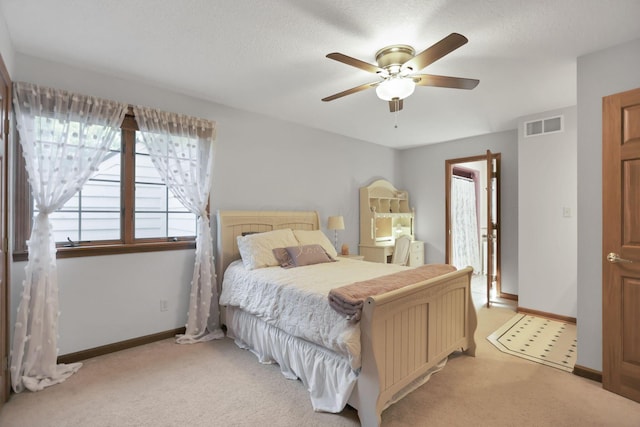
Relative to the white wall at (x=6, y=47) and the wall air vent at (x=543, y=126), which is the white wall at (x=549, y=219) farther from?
the white wall at (x=6, y=47)

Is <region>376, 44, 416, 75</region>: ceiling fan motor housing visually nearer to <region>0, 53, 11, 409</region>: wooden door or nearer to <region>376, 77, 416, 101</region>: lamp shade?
<region>376, 77, 416, 101</region>: lamp shade

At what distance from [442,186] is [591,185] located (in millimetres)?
2942

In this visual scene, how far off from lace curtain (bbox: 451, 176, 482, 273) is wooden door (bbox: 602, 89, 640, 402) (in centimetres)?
395

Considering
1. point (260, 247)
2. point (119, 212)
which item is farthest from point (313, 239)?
point (119, 212)

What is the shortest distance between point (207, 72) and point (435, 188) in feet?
13.5

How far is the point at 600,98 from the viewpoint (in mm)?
2361

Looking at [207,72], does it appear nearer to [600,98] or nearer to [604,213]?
[600,98]

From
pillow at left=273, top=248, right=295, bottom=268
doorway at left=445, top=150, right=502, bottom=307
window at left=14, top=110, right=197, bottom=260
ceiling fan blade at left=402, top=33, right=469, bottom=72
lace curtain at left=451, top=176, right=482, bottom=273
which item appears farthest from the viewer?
lace curtain at left=451, top=176, right=482, bottom=273

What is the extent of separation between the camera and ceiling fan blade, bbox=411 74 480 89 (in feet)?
7.01

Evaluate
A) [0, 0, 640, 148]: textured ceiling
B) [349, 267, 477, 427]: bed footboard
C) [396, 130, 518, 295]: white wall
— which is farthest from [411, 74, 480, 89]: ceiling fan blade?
[396, 130, 518, 295]: white wall

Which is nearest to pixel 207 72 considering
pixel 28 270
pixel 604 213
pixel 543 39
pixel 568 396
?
pixel 28 270

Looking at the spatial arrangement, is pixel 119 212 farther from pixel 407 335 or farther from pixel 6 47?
pixel 407 335

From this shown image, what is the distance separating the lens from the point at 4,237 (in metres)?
2.11

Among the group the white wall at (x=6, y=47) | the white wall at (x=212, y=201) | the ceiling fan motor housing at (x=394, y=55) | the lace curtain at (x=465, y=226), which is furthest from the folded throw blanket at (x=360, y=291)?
the lace curtain at (x=465, y=226)
